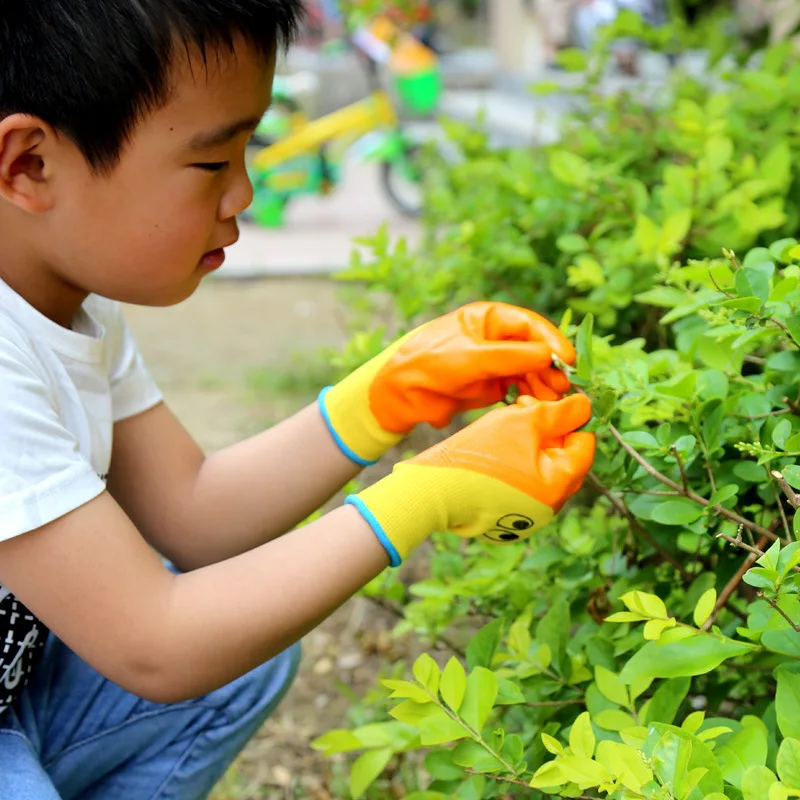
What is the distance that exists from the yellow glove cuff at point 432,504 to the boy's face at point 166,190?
0.37m

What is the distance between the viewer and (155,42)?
44.8 inches

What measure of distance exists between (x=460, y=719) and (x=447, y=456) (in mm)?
285

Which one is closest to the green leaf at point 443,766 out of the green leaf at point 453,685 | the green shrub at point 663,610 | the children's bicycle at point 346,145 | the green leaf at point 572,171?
the green shrub at point 663,610

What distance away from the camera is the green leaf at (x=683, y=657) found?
878 millimetres

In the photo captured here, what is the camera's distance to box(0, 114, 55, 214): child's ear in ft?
3.72

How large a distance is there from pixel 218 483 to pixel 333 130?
6.06 m

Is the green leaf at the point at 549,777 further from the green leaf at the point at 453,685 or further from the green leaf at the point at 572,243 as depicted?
the green leaf at the point at 572,243

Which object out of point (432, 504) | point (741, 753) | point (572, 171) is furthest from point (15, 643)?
point (572, 171)

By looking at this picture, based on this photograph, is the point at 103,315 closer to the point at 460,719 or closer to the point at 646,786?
the point at 460,719

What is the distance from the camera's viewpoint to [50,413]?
1160 mm

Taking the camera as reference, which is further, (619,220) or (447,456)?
(619,220)

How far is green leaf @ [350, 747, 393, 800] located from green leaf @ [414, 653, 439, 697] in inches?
8.6

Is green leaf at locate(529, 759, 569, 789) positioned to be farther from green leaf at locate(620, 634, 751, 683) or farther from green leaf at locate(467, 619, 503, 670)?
green leaf at locate(467, 619, 503, 670)

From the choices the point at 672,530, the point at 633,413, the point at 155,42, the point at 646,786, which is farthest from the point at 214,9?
the point at 646,786
